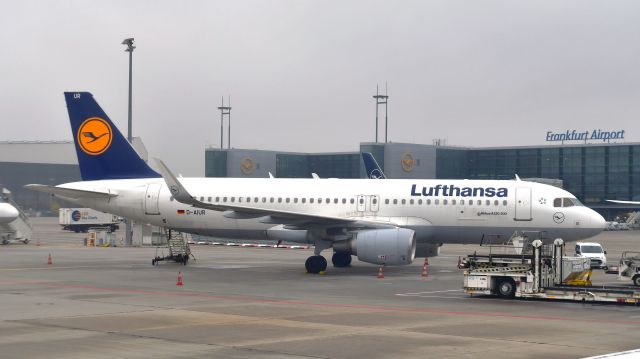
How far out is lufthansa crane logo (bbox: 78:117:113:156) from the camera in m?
40.3

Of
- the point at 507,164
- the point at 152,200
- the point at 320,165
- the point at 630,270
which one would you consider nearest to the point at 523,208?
the point at 630,270

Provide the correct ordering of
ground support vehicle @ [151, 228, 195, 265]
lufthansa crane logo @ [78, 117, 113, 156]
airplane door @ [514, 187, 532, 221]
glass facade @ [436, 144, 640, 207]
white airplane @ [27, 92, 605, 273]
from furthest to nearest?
glass facade @ [436, 144, 640, 207], ground support vehicle @ [151, 228, 195, 265], lufthansa crane logo @ [78, 117, 113, 156], airplane door @ [514, 187, 532, 221], white airplane @ [27, 92, 605, 273]

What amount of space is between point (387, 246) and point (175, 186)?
27.5 ft

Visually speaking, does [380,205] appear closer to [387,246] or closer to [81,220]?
[387,246]

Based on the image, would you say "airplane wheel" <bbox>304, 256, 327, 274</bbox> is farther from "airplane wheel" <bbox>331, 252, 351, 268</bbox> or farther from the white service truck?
the white service truck

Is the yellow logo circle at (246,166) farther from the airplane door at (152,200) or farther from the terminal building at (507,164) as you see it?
the airplane door at (152,200)

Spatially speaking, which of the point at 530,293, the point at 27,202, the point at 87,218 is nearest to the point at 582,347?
the point at 530,293

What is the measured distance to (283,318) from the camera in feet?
70.6

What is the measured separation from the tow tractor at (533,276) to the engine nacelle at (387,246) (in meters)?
5.76

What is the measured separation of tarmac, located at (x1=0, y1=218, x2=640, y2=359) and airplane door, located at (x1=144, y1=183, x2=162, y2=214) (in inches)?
120

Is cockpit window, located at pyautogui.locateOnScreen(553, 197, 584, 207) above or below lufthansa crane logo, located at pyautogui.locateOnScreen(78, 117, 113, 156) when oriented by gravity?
below

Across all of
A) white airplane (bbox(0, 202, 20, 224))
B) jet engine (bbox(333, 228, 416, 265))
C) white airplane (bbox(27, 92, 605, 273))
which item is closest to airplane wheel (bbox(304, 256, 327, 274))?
white airplane (bbox(27, 92, 605, 273))

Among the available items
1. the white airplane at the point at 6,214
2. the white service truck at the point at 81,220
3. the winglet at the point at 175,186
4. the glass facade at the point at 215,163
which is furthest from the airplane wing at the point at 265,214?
the glass facade at the point at 215,163

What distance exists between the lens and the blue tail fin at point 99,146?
132ft
